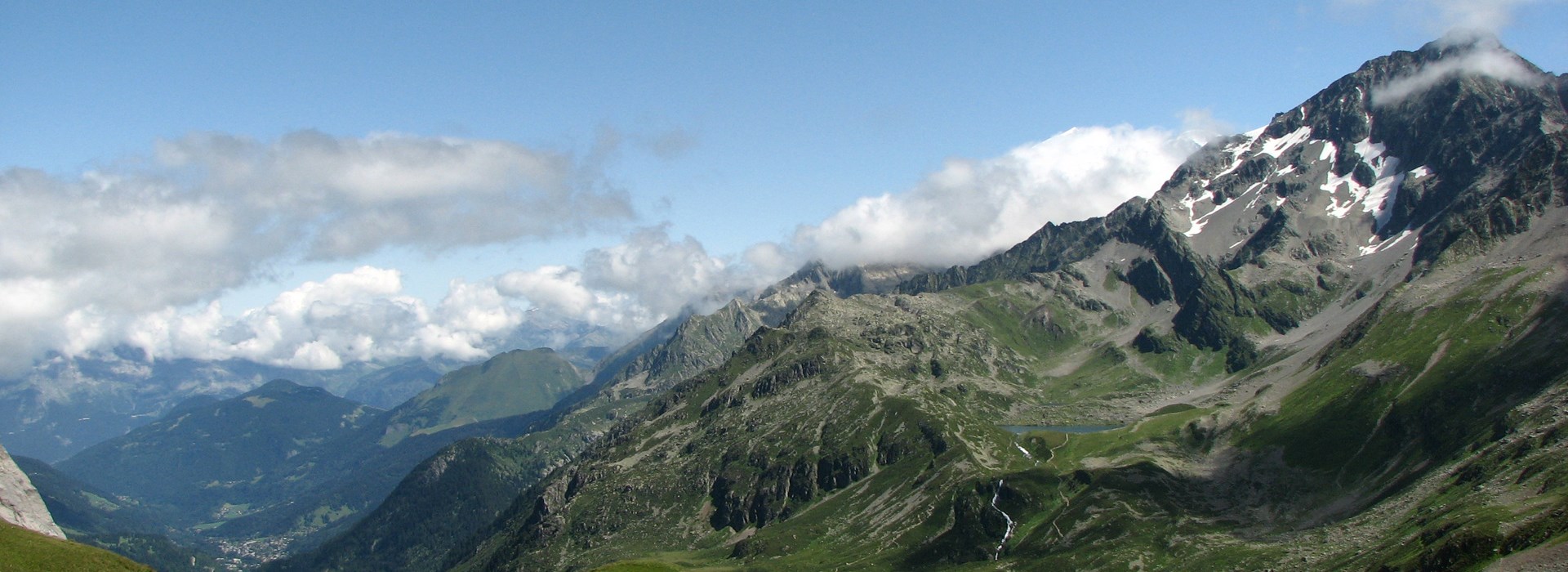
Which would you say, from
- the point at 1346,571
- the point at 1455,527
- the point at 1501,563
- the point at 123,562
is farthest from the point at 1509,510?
the point at 123,562

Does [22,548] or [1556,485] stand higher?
[22,548]

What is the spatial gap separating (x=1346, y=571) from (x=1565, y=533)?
46.7 m

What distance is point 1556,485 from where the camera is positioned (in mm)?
191625

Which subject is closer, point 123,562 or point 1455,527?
point 123,562

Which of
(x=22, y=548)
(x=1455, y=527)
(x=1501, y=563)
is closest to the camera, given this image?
(x=1501, y=563)

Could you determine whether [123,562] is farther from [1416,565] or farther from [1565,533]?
[1565,533]

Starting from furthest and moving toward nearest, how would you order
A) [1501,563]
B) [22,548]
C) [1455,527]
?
[1455,527], [22,548], [1501,563]

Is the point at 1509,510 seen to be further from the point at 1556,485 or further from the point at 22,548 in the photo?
the point at 22,548

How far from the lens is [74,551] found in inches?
6467

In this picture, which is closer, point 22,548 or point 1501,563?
point 1501,563

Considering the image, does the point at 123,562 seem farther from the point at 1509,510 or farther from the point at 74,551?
the point at 1509,510

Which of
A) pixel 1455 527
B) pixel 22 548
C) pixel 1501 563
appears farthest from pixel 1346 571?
pixel 22 548

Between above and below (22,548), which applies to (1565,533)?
below

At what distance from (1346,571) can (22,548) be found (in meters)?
244
